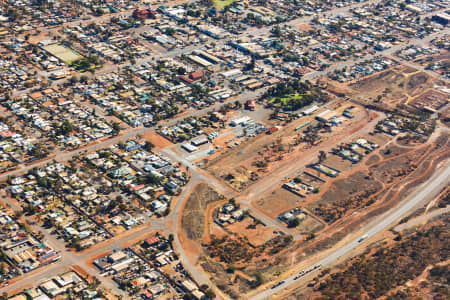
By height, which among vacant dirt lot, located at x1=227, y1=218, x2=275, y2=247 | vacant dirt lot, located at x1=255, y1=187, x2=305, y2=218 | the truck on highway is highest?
the truck on highway

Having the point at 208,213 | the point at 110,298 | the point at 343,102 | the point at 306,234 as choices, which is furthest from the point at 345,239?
the point at 343,102

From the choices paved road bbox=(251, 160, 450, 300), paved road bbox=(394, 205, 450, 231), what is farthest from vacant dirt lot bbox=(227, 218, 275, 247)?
paved road bbox=(394, 205, 450, 231)

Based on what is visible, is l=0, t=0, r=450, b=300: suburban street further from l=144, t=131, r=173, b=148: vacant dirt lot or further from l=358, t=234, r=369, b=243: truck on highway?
l=144, t=131, r=173, b=148: vacant dirt lot

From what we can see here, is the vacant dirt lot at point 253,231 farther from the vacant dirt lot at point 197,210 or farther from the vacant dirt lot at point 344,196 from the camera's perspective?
the vacant dirt lot at point 344,196

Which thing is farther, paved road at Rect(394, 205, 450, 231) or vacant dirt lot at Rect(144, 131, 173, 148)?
vacant dirt lot at Rect(144, 131, 173, 148)

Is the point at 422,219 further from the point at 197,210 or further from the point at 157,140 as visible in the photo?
the point at 157,140

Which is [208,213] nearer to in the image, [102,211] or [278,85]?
[102,211]

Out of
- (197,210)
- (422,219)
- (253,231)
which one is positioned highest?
(422,219)

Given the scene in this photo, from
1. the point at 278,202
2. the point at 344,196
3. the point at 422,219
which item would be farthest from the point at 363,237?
the point at 278,202
